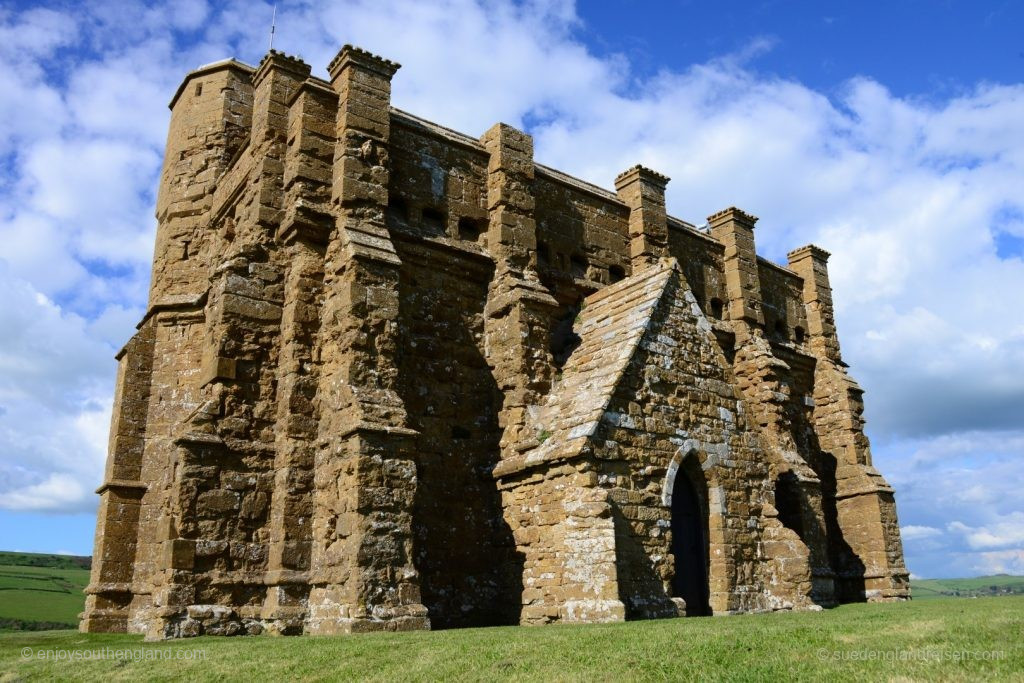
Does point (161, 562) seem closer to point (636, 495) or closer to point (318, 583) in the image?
point (318, 583)

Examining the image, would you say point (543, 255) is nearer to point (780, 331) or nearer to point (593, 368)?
point (593, 368)

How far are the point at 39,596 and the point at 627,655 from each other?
152ft

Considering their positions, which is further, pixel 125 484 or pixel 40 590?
pixel 40 590

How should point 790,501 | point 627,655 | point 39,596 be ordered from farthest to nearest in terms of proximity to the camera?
point 39,596 → point 790,501 → point 627,655

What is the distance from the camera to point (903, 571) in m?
22.3

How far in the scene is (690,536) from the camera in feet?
43.8

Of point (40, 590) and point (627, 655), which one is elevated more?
point (40, 590)

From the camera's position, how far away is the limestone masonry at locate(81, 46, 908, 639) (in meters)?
12.0

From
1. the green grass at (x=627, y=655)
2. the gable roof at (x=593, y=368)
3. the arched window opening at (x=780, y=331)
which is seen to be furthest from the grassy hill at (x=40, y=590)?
the arched window opening at (x=780, y=331)

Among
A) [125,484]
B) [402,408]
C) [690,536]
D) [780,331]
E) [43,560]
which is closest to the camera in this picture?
[402,408]

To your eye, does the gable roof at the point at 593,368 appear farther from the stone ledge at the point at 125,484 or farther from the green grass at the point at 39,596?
the green grass at the point at 39,596

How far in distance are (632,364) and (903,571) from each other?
13891 mm

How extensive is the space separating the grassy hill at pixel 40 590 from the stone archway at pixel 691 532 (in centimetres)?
2901

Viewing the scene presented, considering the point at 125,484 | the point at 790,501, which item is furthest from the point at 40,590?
the point at 790,501
